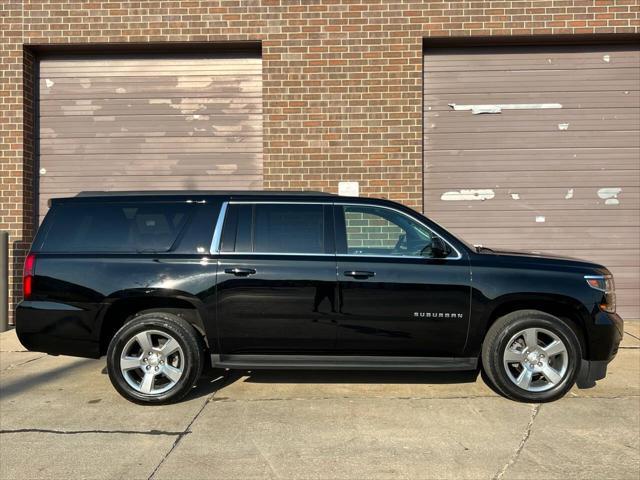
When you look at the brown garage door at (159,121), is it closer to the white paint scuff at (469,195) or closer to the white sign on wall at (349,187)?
the white sign on wall at (349,187)

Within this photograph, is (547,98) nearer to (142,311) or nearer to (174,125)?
(174,125)

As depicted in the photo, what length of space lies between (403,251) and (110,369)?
277cm

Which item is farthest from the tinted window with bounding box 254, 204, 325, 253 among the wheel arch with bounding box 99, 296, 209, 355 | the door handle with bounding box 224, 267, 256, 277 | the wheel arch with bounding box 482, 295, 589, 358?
the wheel arch with bounding box 482, 295, 589, 358

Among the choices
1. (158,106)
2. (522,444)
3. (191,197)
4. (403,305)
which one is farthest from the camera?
(158,106)

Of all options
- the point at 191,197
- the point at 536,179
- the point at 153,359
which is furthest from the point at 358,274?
the point at 536,179

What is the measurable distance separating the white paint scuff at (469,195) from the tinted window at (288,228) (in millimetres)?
4254

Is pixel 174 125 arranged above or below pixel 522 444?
above

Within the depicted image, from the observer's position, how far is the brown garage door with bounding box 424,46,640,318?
8.30 meters

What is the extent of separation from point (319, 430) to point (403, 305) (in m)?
1.26

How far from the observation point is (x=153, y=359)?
14.9 ft

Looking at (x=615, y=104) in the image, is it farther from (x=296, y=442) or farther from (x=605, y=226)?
(x=296, y=442)

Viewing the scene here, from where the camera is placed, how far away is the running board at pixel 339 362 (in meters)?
4.52

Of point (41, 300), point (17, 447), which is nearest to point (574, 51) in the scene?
point (41, 300)

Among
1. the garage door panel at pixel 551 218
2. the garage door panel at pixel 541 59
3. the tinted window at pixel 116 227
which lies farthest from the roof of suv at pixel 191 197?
the garage door panel at pixel 541 59
